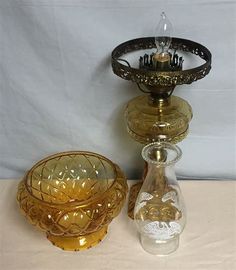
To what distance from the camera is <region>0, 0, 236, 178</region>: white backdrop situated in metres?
0.75

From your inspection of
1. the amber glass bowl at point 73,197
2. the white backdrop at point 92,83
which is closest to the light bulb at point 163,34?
the white backdrop at point 92,83

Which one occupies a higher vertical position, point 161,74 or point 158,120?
point 161,74

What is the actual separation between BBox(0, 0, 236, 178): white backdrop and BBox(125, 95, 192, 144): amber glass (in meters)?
0.09

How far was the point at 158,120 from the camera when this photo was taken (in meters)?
0.71

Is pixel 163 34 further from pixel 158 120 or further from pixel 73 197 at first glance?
pixel 73 197

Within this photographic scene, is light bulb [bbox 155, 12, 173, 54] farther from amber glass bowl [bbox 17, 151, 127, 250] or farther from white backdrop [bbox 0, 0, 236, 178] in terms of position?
amber glass bowl [bbox 17, 151, 127, 250]

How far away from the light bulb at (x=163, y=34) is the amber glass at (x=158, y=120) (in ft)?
0.27

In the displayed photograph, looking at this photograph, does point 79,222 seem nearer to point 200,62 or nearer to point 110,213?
point 110,213

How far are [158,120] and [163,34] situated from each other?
134mm

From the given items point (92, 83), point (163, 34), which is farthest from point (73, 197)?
point (163, 34)

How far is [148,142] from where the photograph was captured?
0.72 m

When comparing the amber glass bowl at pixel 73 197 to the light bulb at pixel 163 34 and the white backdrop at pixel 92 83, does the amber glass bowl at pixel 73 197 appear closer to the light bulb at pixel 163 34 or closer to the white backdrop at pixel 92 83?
the white backdrop at pixel 92 83

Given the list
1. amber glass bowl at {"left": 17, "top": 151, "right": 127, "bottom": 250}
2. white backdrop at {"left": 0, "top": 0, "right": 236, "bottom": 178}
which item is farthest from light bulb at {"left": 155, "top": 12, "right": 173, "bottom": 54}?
amber glass bowl at {"left": 17, "top": 151, "right": 127, "bottom": 250}

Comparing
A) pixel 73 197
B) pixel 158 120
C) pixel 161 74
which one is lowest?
pixel 73 197
